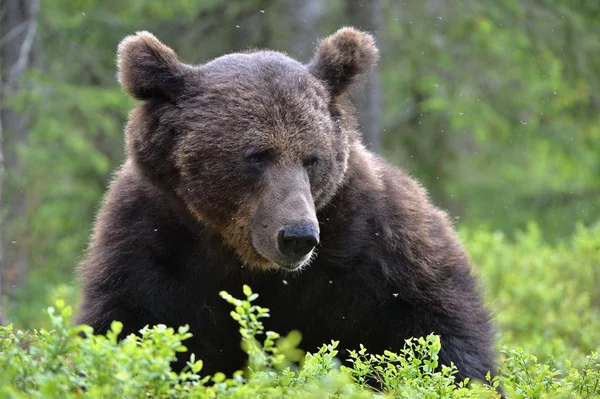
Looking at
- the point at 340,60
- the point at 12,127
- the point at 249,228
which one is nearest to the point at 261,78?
the point at 340,60

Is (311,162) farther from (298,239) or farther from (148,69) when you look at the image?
(148,69)

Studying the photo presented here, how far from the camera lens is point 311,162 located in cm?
491

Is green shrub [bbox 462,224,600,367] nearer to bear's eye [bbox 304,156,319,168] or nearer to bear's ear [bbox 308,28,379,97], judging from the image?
bear's ear [bbox 308,28,379,97]

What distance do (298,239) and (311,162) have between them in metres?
0.62

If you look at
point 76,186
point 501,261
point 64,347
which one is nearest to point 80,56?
point 76,186

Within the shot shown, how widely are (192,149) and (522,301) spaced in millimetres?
5021

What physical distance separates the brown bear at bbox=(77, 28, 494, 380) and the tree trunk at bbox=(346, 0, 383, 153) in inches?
288

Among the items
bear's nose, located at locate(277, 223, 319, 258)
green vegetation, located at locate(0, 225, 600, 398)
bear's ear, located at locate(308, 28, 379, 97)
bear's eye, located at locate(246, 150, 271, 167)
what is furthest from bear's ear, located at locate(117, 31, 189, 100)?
green vegetation, located at locate(0, 225, 600, 398)

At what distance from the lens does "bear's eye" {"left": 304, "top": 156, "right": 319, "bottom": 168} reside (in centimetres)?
489

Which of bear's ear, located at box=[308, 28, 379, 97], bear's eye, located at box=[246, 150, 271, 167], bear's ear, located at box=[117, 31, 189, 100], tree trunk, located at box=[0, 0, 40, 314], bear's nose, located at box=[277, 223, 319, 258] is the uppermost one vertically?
bear's ear, located at box=[308, 28, 379, 97]

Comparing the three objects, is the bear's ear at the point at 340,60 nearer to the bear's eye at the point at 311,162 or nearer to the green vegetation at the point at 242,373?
the bear's eye at the point at 311,162

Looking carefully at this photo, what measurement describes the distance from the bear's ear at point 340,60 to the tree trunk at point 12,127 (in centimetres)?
698

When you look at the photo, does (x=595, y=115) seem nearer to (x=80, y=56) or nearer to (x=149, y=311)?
(x=80, y=56)

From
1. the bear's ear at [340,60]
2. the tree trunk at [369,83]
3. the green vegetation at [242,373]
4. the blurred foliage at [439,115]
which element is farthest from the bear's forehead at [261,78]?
the tree trunk at [369,83]
